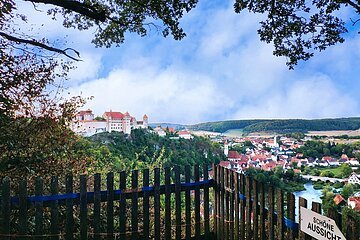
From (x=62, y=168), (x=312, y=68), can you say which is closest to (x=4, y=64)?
(x=62, y=168)

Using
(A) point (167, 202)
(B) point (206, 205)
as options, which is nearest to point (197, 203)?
(B) point (206, 205)

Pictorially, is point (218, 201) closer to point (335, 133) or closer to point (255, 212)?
point (255, 212)

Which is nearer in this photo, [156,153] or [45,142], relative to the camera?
[45,142]

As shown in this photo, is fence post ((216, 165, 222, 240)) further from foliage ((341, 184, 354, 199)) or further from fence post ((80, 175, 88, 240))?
foliage ((341, 184, 354, 199))

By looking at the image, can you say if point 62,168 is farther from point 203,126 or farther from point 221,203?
point 203,126

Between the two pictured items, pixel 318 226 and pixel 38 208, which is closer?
pixel 318 226

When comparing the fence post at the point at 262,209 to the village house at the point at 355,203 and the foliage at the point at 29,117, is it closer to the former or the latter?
the village house at the point at 355,203
